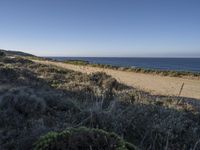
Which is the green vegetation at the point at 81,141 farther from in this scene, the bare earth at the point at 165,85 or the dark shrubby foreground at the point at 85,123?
the bare earth at the point at 165,85

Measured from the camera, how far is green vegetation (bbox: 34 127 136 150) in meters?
4.64

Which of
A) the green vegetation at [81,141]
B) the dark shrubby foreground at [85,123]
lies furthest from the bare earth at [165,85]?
the green vegetation at [81,141]

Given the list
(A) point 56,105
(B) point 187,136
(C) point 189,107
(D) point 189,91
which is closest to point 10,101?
(A) point 56,105

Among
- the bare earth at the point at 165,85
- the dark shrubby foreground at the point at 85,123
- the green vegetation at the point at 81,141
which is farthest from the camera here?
the bare earth at the point at 165,85

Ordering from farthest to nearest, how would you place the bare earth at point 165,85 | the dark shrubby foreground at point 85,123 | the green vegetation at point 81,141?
the bare earth at point 165,85 < the dark shrubby foreground at point 85,123 < the green vegetation at point 81,141

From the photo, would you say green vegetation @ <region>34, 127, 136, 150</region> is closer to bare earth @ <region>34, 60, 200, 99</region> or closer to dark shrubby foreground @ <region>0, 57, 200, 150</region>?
dark shrubby foreground @ <region>0, 57, 200, 150</region>

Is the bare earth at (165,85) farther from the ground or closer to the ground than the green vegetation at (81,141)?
closer to the ground

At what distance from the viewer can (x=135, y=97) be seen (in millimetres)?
10477

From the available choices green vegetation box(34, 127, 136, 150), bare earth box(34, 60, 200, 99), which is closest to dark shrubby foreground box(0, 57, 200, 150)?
green vegetation box(34, 127, 136, 150)

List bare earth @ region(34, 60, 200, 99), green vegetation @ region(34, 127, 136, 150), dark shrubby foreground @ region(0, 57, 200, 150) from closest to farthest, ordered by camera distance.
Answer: green vegetation @ region(34, 127, 136, 150) < dark shrubby foreground @ region(0, 57, 200, 150) < bare earth @ region(34, 60, 200, 99)

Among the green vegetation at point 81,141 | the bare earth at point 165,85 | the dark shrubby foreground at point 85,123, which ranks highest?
the green vegetation at point 81,141

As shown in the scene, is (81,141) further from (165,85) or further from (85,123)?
(165,85)

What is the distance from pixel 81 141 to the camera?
4.74m

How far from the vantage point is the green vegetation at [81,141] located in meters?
4.64
